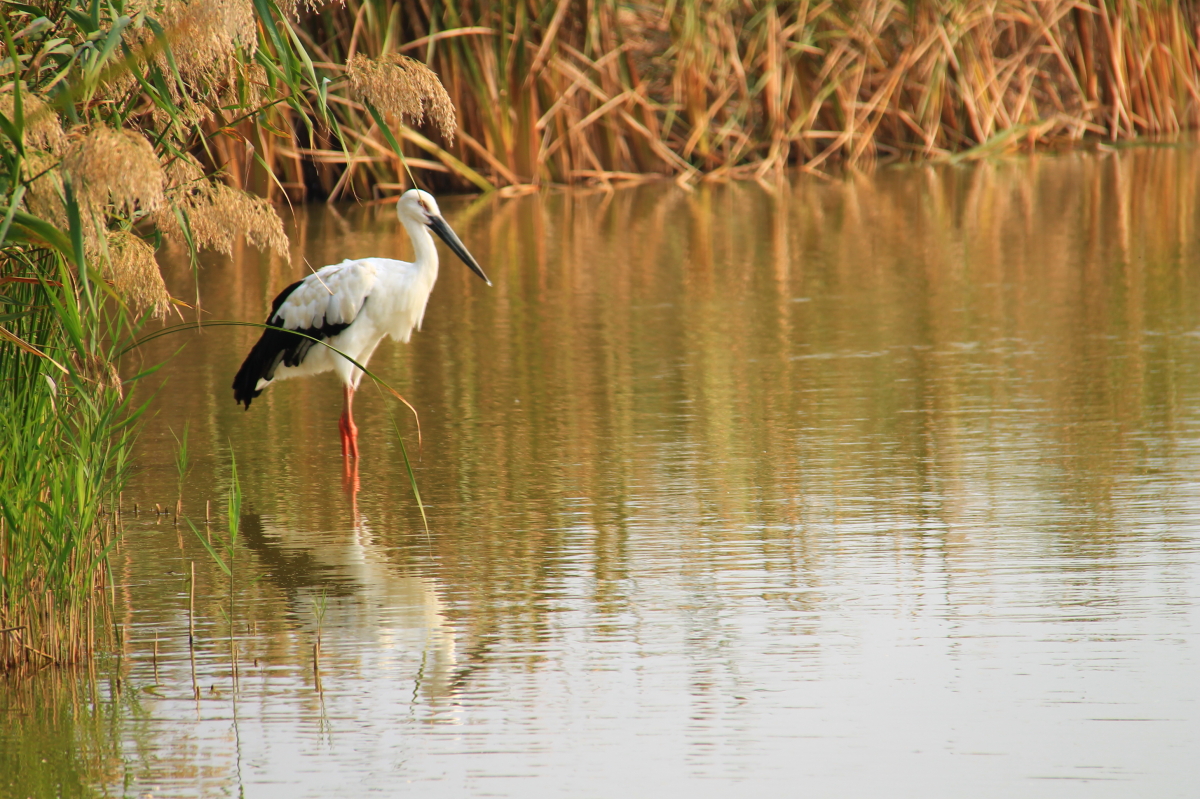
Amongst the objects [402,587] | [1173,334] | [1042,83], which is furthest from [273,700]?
[1042,83]

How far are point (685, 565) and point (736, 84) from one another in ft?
46.6

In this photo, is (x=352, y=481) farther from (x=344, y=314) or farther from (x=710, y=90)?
(x=710, y=90)

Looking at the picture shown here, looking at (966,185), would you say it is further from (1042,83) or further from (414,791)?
(414,791)

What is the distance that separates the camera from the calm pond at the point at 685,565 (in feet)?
12.0

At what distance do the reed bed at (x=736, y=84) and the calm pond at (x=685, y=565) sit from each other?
6.82 metres

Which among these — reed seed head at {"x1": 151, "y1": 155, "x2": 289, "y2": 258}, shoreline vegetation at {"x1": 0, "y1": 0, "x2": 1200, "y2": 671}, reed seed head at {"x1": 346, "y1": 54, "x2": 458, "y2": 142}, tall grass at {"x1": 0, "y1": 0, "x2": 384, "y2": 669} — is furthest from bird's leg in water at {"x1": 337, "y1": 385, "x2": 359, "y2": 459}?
reed seed head at {"x1": 346, "y1": 54, "x2": 458, "y2": 142}

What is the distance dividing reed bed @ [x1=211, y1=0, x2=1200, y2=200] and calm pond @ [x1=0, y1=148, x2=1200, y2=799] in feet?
22.4

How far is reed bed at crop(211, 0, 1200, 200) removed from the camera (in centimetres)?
1697

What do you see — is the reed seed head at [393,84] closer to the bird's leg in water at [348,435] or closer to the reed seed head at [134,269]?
the reed seed head at [134,269]

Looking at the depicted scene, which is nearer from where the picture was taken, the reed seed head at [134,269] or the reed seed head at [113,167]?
the reed seed head at [113,167]

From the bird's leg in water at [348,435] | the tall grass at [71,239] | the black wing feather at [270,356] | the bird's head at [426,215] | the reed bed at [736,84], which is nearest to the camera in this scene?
the tall grass at [71,239]

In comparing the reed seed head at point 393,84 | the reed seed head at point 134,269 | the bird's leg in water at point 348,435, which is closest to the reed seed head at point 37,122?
the reed seed head at point 134,269

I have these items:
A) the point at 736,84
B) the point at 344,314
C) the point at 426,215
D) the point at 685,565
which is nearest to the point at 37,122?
the point at 685,565

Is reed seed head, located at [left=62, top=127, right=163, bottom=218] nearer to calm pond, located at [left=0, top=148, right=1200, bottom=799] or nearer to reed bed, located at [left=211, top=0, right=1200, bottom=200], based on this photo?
calm pond, located at [left=0, top=148, right=1200, bottom=799]
